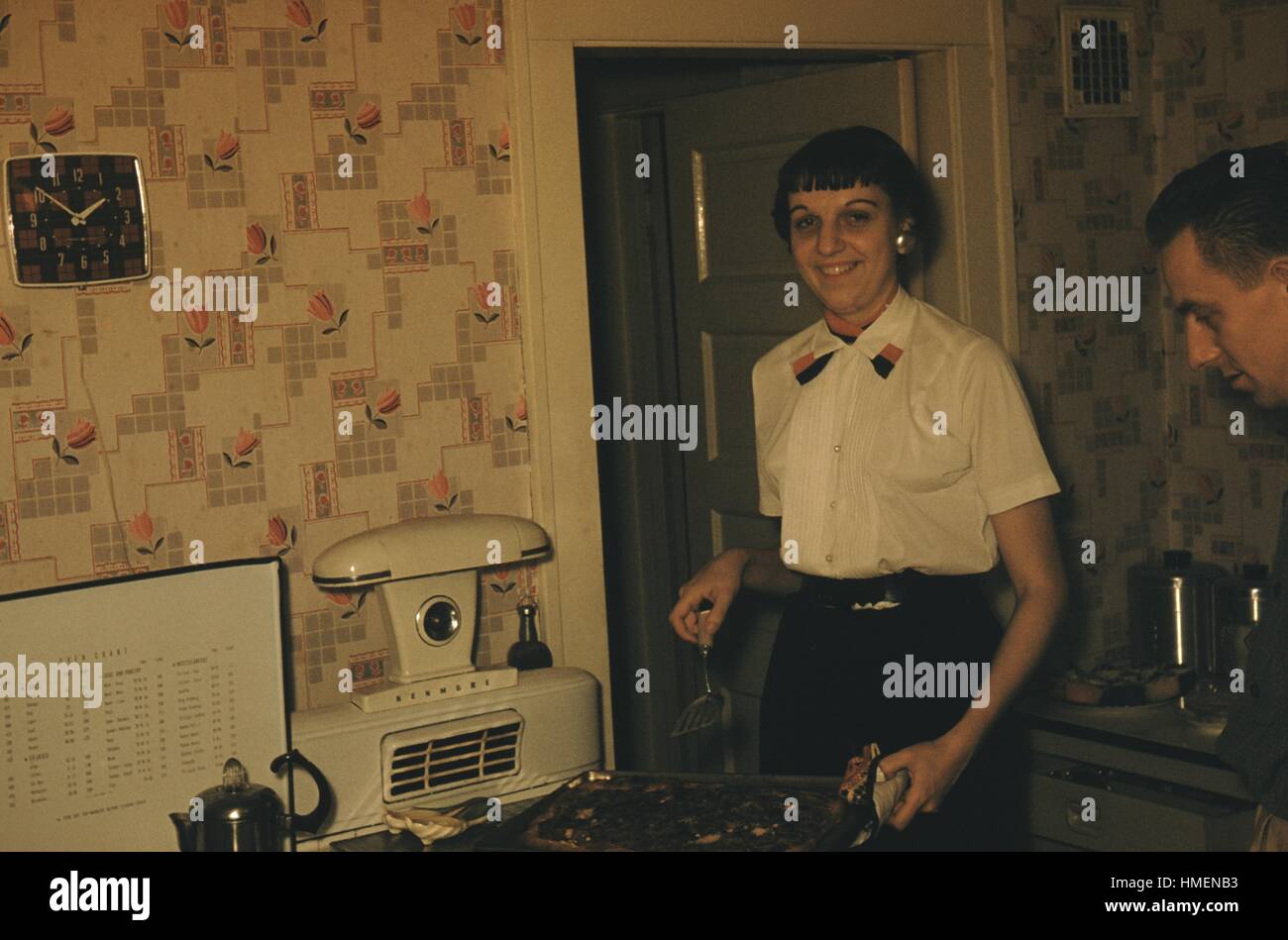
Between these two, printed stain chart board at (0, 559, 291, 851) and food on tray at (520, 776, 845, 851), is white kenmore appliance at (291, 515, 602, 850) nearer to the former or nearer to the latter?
printed stain chart board at (0, 559, 291, 851)

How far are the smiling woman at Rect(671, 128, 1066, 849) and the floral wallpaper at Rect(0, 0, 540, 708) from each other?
471 millimetres

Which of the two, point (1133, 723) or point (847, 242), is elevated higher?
point (847, 242)

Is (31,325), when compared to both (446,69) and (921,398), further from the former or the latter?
(921,398)

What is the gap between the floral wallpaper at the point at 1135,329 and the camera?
9.55 feet

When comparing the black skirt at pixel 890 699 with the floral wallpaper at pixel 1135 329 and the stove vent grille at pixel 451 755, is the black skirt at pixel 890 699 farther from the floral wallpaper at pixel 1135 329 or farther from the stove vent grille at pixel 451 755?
the floral wallpaper at pixel 1135 329

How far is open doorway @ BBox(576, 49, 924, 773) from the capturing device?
301 cm

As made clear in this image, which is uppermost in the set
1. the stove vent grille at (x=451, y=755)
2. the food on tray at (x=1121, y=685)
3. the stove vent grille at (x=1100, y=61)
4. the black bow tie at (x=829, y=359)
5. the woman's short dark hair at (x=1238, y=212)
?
the stove vent grille at (x=1100, y=61)

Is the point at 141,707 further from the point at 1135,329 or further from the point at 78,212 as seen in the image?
the point at 1135,329

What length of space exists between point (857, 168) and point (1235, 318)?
674mm

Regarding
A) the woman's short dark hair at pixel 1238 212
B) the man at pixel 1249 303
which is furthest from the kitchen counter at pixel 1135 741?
the woman's short dark hair at pixel 1238 212

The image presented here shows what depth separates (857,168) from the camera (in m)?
2.11

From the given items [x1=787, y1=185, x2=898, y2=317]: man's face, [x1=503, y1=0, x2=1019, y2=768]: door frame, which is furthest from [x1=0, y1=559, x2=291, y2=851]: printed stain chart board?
[x1=787, y1=185, x2=898, y2=317]: man's face

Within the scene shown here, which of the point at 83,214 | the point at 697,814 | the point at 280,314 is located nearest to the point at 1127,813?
the point at 697,814

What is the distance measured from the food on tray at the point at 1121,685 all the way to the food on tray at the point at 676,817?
1170 mm
